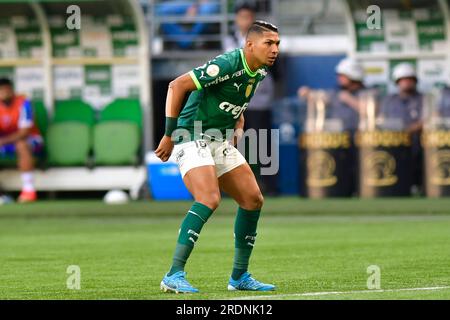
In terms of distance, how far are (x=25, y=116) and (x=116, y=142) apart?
183cm

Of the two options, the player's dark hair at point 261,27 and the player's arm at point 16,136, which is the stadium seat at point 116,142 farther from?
the player's dark hair at point 261,27

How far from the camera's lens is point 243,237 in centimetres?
1028

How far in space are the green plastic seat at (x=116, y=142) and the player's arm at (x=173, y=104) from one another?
14.7 m

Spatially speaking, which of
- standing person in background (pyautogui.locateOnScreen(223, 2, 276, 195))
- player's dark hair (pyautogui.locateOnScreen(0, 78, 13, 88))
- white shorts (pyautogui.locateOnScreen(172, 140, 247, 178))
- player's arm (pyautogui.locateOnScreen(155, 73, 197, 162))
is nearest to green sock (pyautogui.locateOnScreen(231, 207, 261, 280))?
white shorts (pyautogui.locateOnScreen(172, 140, 247, 178))

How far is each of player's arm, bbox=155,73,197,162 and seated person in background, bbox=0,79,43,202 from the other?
47.0ft

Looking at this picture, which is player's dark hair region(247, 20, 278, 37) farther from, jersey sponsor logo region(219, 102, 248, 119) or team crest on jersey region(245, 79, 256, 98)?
jersey sponsor logo region(219, 102, 248, 119)

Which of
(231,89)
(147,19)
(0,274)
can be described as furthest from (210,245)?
(147,19)

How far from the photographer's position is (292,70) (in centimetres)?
2522

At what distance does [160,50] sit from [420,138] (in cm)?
555

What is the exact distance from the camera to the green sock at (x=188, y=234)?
32.2 feet

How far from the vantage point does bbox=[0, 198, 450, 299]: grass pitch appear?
10195mm

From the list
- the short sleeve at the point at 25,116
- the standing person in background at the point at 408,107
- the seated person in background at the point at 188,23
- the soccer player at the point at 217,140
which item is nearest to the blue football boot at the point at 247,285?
the soccer player at the point at 217,140

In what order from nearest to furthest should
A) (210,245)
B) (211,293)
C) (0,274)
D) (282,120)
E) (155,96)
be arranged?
(211,293), (0,274), (210,245), (282,120), (155,96)

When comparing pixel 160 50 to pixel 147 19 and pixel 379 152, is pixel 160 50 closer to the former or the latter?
pixel 147 19
